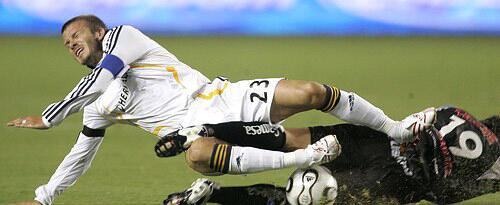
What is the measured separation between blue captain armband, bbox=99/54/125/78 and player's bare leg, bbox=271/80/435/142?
114 cm

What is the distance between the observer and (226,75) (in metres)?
16.9

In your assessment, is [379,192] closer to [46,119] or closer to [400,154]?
[400,154]

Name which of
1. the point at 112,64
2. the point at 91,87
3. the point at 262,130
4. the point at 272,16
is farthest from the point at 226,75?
the point at 91,87

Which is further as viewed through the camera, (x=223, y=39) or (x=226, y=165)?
(x=223, y=39)

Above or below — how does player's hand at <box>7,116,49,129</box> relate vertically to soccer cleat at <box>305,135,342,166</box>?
above

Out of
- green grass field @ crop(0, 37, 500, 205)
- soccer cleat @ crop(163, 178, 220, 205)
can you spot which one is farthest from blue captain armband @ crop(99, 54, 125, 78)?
green grass field @ crop(0, 37, 500, 205)

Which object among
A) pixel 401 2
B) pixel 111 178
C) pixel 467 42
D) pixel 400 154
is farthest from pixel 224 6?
pixel 400 154

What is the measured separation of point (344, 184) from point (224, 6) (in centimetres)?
1656

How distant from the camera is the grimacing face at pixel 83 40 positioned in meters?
7.29

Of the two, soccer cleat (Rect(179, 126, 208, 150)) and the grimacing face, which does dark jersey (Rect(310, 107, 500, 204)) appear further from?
the grimacing face

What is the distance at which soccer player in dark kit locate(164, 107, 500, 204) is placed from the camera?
7227 mm

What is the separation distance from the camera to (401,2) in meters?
22.4

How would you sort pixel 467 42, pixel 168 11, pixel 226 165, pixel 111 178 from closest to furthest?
1. pixel 226 165
2. pixel 111 178
3. pixel 467 42
4. pixel 168 11

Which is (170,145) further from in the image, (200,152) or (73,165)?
(73,165)
